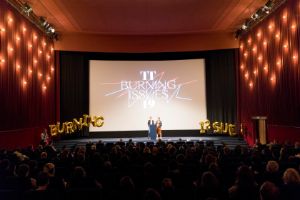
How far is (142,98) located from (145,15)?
520 centimetres

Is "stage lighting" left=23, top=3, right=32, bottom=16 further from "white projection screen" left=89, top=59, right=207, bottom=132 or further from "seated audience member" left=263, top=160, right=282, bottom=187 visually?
"seated audience member" left=263, top=160, right=282, bottom=187

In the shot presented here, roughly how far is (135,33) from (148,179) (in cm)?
1434

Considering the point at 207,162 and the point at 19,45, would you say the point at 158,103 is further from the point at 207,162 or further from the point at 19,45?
the point at 207,162

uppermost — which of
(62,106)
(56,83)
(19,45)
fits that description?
(19,45)

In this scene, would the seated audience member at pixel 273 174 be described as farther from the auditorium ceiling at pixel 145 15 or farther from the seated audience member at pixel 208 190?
the auditorium ceiling at pixel 145 15

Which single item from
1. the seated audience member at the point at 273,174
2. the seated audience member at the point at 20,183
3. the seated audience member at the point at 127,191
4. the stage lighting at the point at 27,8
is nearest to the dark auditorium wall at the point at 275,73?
the seated audience member at the point at 273,174

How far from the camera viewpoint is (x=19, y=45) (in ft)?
44.7

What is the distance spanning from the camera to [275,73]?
13.6 meters

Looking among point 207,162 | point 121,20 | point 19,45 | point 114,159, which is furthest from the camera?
point 121,20

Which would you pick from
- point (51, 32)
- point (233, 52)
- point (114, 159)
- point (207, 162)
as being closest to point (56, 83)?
point (51, 32)

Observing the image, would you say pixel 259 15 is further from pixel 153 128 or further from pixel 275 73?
pixel 153 128

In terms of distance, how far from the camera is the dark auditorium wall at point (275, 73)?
11.8m

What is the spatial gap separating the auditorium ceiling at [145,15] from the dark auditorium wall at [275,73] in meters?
1.32

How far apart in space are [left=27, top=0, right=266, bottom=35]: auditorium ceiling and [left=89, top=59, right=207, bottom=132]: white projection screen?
2.43m
